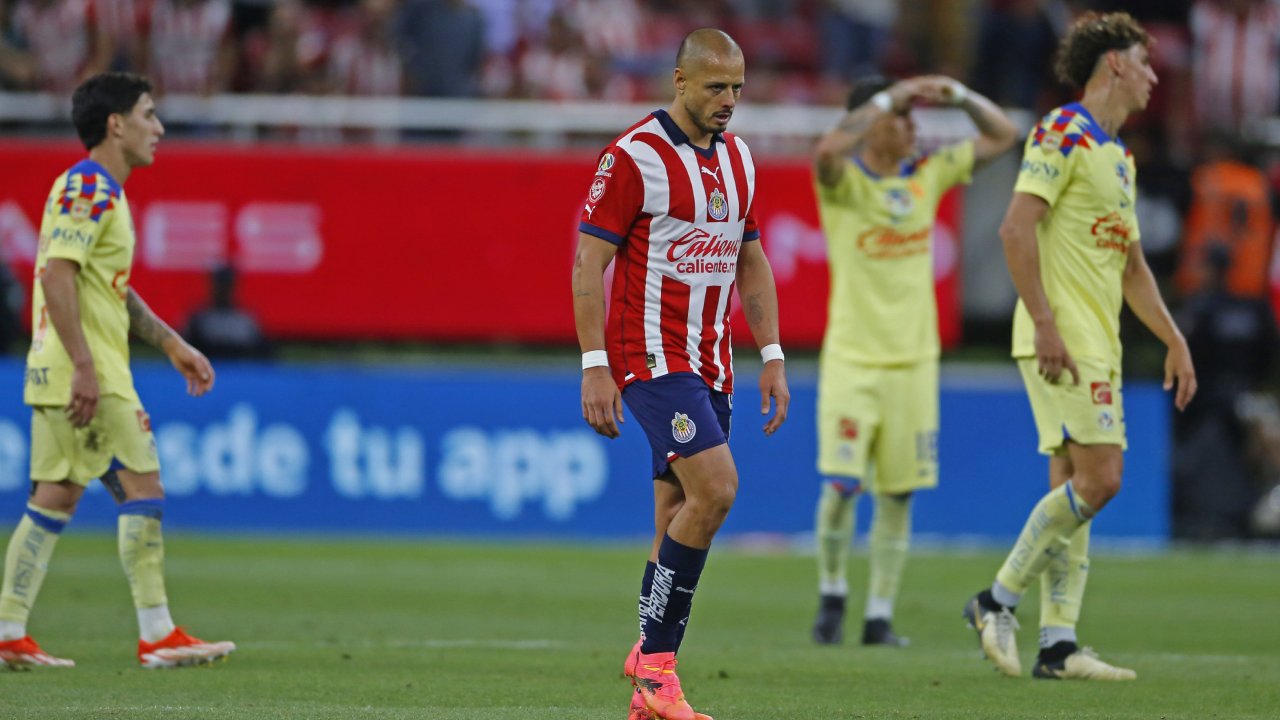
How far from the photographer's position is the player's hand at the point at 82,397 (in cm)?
785

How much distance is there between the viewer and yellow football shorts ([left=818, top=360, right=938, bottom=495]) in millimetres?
10055

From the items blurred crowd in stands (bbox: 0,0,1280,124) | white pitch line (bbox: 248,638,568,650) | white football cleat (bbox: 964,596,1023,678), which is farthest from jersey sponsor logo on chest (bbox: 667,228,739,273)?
blurred crowd in stands (bbox: 0,0,1280,124)

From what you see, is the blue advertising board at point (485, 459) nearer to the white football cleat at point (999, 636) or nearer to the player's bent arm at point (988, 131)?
the player's bent arm at point (988, 131)

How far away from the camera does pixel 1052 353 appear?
7910 millimetres

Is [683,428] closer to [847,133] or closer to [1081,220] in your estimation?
[1081,220]

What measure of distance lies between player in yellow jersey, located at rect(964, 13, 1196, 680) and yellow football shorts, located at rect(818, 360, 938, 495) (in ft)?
5.58

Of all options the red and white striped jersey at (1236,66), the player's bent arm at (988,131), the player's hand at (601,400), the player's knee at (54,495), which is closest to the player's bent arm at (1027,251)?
the player's bent arm at (988,131)

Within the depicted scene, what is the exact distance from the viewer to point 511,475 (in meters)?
16.7

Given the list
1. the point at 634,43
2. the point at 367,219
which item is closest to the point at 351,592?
the point at 367,219

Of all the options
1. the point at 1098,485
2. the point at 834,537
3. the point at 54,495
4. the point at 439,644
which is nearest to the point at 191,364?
the point at 54,495

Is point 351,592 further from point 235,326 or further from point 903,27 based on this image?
point 903,27

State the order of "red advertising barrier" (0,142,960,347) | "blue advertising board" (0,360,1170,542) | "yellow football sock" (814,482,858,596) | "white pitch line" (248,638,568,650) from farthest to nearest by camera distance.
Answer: "red advertising barrier" (0,142,960,347) < "blue advertising board" (0,360,1170,542) < "yellow football sock" (814,482,858,596) < "white pitch line" (248,638,568,650)

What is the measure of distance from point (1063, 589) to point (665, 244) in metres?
2.80

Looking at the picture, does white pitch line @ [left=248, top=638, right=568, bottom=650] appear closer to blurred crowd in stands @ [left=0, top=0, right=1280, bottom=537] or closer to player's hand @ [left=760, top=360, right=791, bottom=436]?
player's hand @ [left=760, top=360, right=791, bottom=436]
